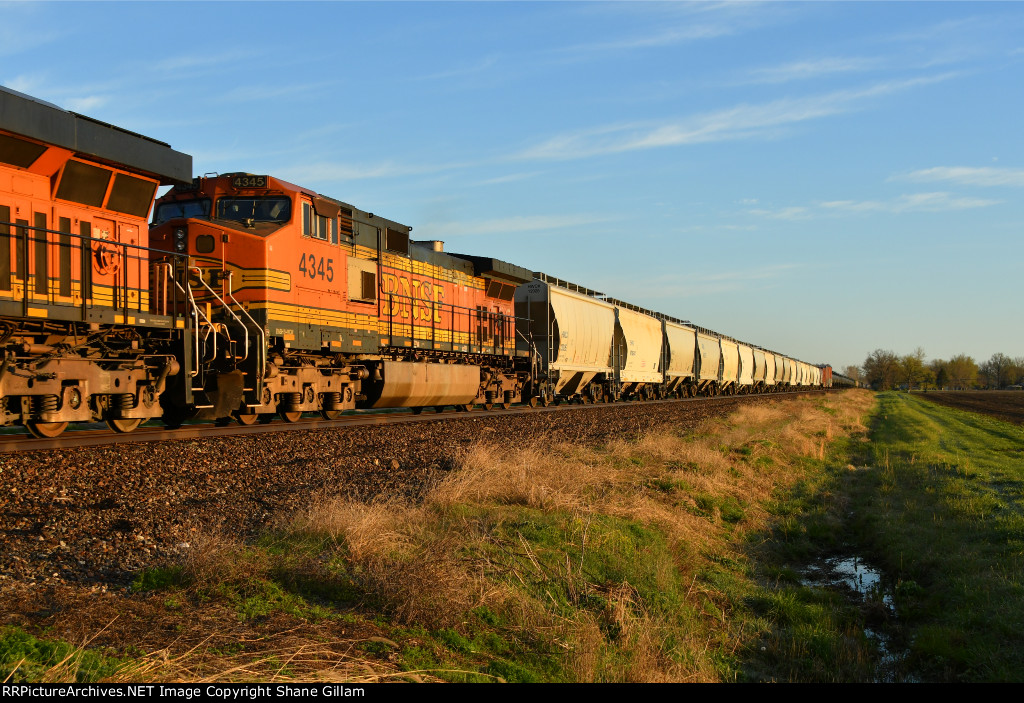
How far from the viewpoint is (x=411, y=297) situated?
62.1 ft

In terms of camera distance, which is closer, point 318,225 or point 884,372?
point 318,225

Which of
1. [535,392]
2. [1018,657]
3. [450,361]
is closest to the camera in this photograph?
[1018,657]

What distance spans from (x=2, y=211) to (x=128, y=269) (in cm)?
186

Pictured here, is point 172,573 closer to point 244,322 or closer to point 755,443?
point 244,322

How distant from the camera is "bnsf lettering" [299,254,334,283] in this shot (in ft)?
46.4

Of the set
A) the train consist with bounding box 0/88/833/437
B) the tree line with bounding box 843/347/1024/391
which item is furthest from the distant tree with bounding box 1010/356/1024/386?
the train consist with bounding box 0/88/833/437

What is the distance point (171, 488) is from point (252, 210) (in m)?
7.16

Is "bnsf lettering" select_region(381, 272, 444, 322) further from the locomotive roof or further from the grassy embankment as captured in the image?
the grassy embankment

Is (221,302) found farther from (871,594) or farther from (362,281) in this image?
(871,594)

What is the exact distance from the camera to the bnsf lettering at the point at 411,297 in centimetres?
1797

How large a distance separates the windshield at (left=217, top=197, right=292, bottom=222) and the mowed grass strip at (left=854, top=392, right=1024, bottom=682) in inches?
421

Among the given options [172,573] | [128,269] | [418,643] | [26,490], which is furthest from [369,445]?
[418,643]

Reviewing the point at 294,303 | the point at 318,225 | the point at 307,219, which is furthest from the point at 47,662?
the point at 318,225

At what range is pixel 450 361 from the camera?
21000 mm
